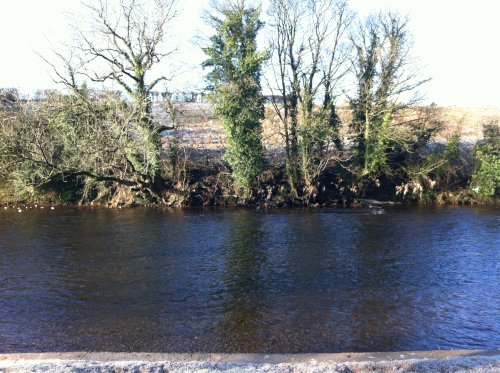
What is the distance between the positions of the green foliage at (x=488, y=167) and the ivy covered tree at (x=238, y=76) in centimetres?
1345

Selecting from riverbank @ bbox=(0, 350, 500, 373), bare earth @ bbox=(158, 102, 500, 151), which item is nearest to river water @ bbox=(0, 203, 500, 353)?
riverbank @ bbox=(0, 350, 500, 373)

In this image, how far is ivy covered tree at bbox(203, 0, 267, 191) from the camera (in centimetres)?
2583

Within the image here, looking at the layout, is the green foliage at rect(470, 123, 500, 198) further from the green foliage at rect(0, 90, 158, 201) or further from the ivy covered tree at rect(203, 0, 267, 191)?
the green foliage at rect(0, 90, 158, 201)

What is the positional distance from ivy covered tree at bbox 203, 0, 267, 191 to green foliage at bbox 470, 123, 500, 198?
13.4 m

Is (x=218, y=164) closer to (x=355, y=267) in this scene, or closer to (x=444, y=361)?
(x=355, y=267)

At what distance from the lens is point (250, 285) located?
13078 millimetres

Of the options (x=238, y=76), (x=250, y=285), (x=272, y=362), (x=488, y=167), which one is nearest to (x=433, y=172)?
(x=488, y=167)

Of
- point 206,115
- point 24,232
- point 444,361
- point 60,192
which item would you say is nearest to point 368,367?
point 444,361

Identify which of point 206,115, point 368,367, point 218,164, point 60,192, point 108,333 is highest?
point 206,115

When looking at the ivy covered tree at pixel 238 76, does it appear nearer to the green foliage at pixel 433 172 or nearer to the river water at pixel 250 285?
the river water at pixel 250 285

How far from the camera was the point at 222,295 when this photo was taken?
40.3ft

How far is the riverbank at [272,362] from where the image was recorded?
648cm

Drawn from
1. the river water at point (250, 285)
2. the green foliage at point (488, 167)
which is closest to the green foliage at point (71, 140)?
the river water at point (250, 285)

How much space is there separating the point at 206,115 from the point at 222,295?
1688 centimetres
